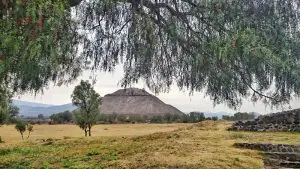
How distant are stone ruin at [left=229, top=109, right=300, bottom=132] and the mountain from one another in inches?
1838

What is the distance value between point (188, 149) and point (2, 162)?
719 centimetres

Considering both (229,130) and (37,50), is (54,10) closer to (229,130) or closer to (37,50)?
(37,50)

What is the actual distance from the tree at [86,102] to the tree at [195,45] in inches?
1185

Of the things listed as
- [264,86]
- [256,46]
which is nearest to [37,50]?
[256,46]

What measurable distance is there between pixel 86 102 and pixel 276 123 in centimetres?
2536

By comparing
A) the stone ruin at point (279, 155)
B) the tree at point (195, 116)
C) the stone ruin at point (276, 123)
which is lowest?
the stone ruin at point (279, 155)

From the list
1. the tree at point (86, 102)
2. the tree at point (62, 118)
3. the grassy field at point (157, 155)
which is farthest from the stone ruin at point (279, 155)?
the tree at point (62, 118)

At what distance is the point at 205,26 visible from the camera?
51.1 feet

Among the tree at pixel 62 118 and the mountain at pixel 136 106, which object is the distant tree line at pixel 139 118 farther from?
the mountain at pixel 136 106

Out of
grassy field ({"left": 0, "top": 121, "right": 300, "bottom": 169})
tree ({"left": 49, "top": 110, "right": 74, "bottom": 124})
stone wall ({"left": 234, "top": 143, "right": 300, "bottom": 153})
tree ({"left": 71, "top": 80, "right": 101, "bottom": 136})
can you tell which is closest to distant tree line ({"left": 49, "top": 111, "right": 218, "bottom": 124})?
tree ({"left": 49, "top": 110, "right": 74, "bottom": 124})

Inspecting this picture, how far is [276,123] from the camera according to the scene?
25.0 meters

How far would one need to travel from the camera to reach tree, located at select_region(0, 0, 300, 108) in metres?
14.3

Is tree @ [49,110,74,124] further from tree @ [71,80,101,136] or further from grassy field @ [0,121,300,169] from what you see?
grassy field @ [0,121,300,169]

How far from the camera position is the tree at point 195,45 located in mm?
14281
